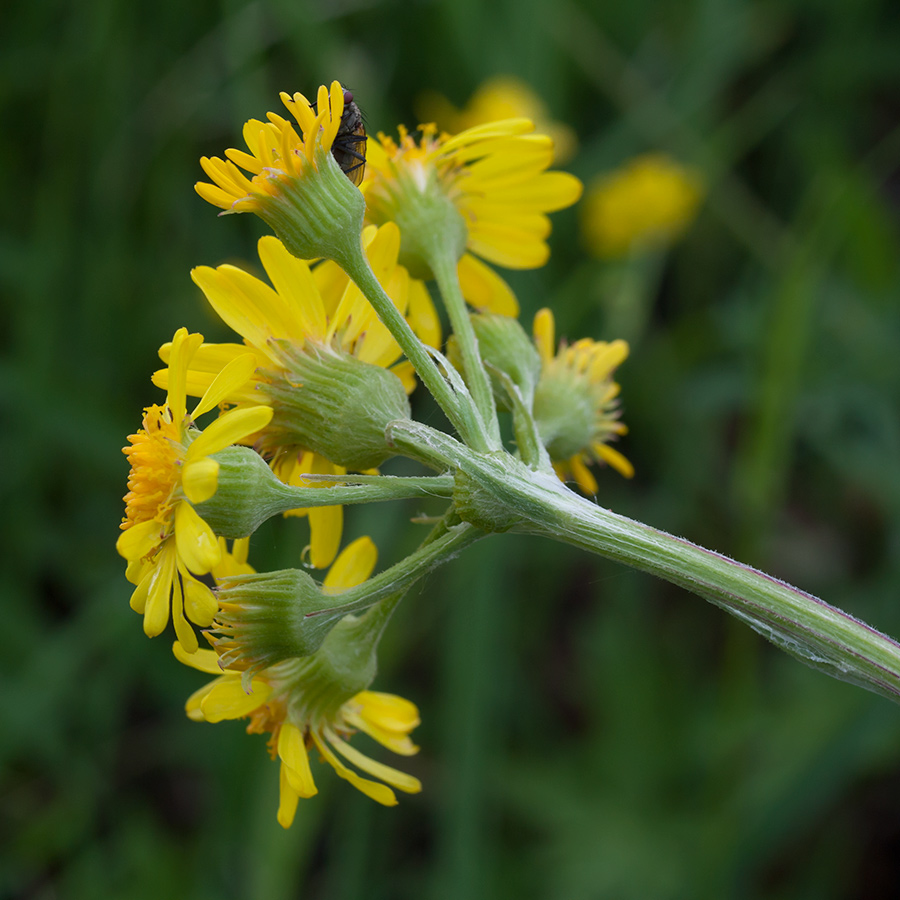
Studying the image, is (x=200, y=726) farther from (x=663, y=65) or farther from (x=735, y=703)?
(x=663, y=65)

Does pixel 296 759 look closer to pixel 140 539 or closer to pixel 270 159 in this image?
pixel 140 539

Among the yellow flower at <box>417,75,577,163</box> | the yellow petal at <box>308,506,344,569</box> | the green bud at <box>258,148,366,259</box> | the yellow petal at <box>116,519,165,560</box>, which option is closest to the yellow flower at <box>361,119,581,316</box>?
the green bud at <box>258,148,366,259</box>

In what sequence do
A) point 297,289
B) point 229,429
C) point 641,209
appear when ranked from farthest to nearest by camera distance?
point 641,209 → point 297,289 → point 229,429

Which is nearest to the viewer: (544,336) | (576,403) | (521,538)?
(576,403)

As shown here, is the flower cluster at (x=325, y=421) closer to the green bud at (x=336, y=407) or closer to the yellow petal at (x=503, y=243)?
the green bud at (x=336, y=407)

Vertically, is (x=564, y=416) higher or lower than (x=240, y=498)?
higher

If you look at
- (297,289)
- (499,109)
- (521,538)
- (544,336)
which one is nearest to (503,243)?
(544,336)
